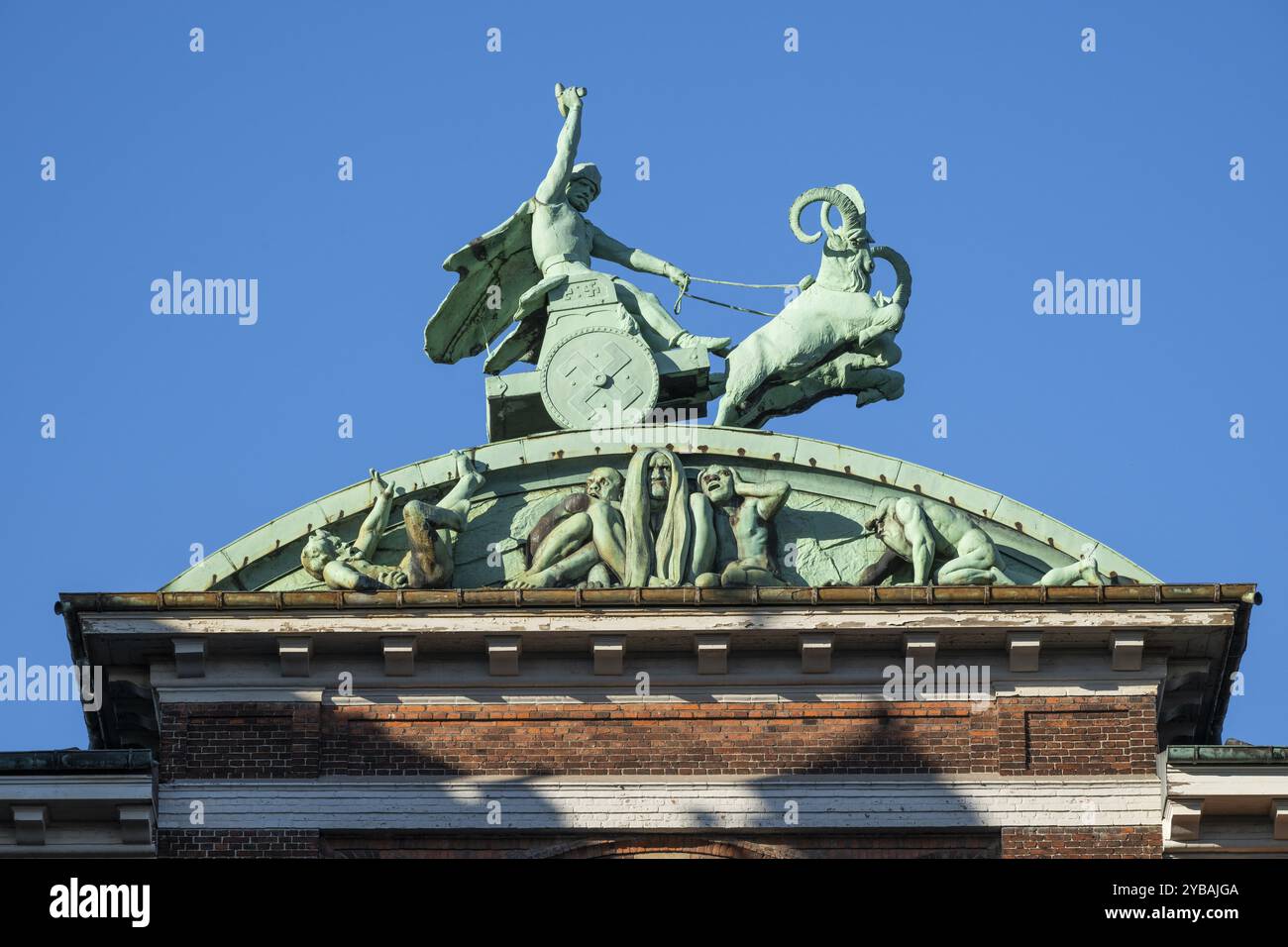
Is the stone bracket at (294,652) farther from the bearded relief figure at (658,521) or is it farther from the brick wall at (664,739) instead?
the bearded relief figure at (658,521)

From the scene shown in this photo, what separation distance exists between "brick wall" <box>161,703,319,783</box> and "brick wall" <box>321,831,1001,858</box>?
932 millimetres

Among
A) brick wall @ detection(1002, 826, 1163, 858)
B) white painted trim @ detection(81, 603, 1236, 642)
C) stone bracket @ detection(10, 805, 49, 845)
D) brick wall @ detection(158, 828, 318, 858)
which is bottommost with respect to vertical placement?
brick wall @ detection(1002, 826, 1163, 858)

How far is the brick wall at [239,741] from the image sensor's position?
34.7 metres

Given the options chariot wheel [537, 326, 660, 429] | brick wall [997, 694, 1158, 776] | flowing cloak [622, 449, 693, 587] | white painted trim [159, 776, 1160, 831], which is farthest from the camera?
chariot wheel [537, 326, 660, 429]

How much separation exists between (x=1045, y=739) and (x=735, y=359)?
20.3ft

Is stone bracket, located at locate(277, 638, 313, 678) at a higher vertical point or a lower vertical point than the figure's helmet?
lower

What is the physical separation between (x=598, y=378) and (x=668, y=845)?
5.98 metres

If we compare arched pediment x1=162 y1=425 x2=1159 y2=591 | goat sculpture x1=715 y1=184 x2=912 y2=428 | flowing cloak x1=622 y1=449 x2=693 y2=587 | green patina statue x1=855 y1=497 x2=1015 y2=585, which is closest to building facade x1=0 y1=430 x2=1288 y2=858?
green patina statue x1=855 y1=497 x2=1015 y2=585

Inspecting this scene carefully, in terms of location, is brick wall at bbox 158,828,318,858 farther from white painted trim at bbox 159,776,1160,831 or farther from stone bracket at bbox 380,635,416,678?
stone bracket at bbox 380,635,416,678

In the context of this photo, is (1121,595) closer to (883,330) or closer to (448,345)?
(883,330)

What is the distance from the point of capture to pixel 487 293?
39.9m

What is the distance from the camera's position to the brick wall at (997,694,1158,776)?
1366 inches

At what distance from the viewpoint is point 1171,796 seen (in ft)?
112

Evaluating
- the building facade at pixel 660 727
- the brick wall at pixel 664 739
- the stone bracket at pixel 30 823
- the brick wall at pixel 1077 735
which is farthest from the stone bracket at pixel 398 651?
the brick wall at pixel 1077 735
